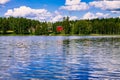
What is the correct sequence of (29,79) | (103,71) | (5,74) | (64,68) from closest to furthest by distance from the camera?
(29,79)
(5,74)
(103,71)
(64,68)

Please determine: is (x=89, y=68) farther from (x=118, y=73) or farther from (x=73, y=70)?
(x=118, y=73)

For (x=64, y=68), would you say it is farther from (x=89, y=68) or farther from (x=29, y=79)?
(x=29, y=79)

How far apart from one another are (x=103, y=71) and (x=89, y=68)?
2702 millimetres

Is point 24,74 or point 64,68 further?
point 64,68

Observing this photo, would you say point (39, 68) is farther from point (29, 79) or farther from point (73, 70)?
point (29, 79)

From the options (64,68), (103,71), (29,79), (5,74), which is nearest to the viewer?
(29,79)

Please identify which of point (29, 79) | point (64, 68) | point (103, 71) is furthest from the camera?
point (64, 68)

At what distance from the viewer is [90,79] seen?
2784 centimetres

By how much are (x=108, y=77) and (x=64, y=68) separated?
7.21 metres

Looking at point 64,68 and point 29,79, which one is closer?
point 29,79

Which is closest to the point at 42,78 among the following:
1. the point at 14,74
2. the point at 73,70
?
the point at 14,74

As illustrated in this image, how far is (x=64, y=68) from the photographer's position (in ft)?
114

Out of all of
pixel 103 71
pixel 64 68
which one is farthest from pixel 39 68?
pixel 103 71

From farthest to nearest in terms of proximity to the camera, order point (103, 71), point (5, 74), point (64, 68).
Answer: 1. point (64, 68)
2. point (103, 71)
3. point (5, 74)
